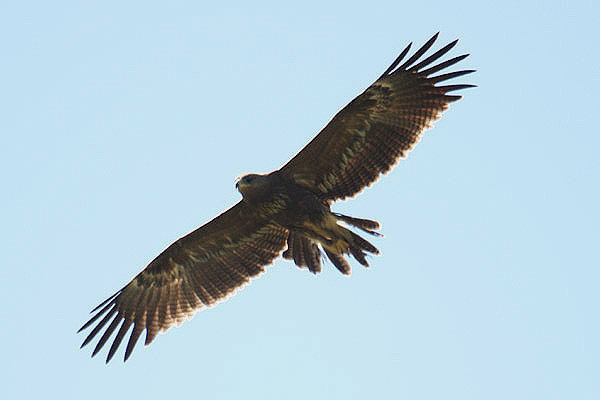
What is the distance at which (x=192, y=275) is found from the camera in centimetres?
1340

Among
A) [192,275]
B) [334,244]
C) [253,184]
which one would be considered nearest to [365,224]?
[334,244]

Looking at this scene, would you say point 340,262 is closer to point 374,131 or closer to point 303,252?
point 303,252

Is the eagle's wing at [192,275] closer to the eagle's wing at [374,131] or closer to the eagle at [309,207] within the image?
the eagle at [309,207]

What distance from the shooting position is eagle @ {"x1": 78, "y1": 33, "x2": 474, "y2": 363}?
1196 cm

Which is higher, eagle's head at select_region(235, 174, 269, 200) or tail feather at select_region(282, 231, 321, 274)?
eagle's head at select_region(235, 174, 269, 200)

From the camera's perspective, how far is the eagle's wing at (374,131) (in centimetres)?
1193

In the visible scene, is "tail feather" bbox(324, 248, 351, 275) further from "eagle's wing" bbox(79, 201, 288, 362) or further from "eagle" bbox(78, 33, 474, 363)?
"eagle's wing" bbox(79, 201, 288, 362)

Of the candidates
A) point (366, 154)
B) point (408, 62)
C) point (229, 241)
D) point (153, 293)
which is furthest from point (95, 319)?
point (408, 62)

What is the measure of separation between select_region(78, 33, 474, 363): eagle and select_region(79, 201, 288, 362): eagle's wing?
0.01 m

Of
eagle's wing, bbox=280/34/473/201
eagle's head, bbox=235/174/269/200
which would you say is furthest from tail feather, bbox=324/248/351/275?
eagle's head, bbox=235/174/269/200

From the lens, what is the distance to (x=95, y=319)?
1298 cm

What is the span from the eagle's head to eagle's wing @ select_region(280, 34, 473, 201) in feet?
0.95

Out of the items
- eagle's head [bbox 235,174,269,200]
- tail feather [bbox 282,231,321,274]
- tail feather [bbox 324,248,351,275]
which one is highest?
eagle's head [bbox 235,174,269,200]

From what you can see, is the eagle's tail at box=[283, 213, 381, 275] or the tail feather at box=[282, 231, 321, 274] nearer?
the eagle's tail at box=[283, 213, 381, 275]
